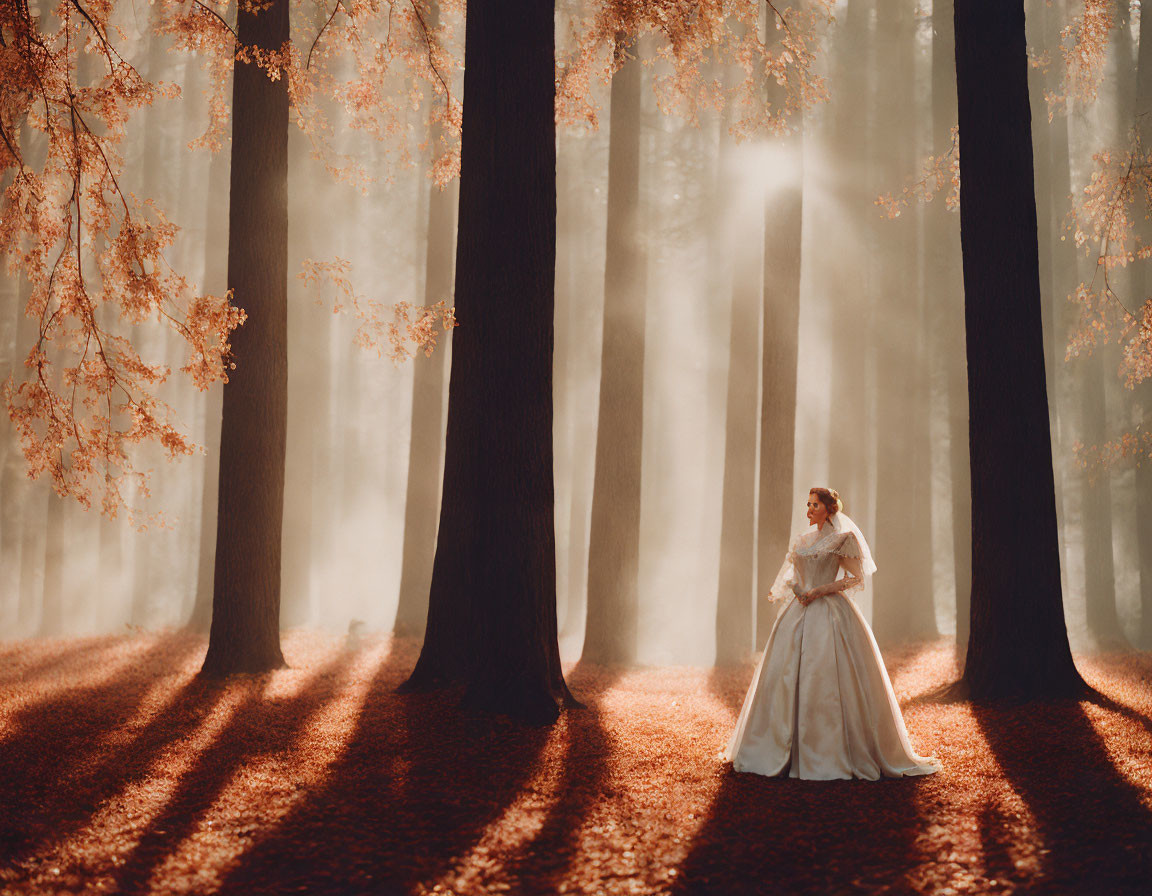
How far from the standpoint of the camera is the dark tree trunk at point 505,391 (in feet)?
24.1

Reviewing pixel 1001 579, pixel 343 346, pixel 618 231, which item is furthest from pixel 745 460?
pixel 343 346

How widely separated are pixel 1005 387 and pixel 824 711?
393 cm

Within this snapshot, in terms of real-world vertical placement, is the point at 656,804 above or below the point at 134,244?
below

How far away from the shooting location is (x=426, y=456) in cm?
1418

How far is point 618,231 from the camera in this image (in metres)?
12.4

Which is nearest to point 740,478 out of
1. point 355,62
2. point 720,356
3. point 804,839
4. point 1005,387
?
point 1005,387

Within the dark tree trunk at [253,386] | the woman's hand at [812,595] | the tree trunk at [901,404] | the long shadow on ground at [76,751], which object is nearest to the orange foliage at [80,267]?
the dark tree trunk at [253,386]

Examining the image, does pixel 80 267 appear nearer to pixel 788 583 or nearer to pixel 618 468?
pixel 618 468

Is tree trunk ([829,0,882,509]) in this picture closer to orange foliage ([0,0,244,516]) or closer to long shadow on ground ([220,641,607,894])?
long shadow on ground ([220,641,607,894])

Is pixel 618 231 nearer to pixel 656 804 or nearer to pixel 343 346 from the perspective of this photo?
pixel 656 804

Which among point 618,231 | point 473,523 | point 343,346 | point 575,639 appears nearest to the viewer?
point 473,523

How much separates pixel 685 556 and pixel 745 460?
1499 cm

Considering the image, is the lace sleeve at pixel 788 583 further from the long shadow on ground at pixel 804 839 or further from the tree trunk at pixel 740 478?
the tree trunk at pixel 740 478

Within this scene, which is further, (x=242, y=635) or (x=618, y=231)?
(x=618, y=231)
